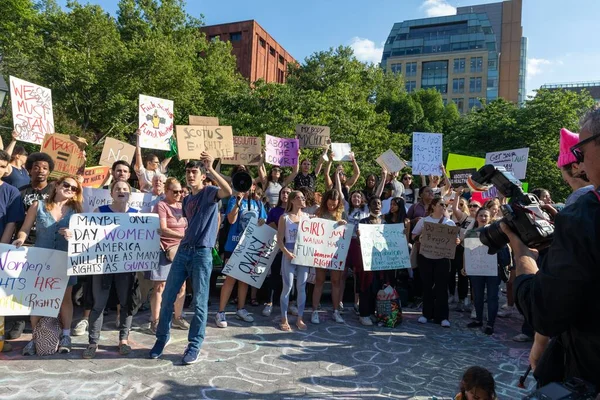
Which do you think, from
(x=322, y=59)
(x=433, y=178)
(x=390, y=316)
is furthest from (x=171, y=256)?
(x=322, y=59)

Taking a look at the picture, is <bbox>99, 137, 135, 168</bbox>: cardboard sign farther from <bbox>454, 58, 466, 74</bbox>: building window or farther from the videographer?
<bbox>454, 58, 466, 74</bbox>: building window

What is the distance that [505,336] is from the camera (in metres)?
6.43

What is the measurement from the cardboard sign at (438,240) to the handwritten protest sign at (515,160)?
4.09m

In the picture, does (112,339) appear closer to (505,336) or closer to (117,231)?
(117,231)

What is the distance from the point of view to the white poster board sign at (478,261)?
6383mm

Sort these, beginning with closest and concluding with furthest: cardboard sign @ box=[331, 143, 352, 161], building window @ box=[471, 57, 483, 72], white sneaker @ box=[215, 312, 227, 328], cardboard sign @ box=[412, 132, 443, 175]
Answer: white sneaker @ box=[215, 312, 227, 328]
cardboard sign @ box=[331, 143, 352, 161]
cardboard sign @ box=[412, 132, 443, 175]
building window @ box=[471, 57, 483, 72]

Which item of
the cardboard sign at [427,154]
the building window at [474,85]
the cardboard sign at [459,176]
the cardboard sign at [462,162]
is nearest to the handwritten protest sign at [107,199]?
the cardboard sign at [427,154]

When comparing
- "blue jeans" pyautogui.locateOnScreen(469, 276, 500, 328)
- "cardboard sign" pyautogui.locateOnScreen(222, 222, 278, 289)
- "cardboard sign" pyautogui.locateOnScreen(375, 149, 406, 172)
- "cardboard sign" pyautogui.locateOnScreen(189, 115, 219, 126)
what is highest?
"cardboard sign" pyautogui.locateOnScreen(189, 115, 219, 126)

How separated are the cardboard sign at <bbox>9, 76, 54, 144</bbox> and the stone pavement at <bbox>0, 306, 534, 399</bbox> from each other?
3148mm

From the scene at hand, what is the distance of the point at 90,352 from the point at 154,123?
4.16m

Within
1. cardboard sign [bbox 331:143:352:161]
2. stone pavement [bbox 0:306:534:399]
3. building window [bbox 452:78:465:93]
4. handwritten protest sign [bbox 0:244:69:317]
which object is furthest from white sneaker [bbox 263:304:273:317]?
building window [bbox 452:78:465:93]

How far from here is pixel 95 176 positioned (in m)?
7.21

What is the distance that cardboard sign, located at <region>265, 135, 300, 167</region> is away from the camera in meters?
8.88

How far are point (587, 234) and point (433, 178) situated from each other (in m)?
8.63
